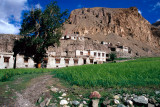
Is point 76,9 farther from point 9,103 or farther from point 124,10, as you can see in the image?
point 9,103

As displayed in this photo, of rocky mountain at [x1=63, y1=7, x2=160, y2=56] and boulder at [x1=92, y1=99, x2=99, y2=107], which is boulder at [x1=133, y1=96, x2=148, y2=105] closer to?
boulder at [x1=92, y1=99, x2=99, y2=107]

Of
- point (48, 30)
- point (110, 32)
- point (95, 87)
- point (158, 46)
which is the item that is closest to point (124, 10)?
point (110, 32)

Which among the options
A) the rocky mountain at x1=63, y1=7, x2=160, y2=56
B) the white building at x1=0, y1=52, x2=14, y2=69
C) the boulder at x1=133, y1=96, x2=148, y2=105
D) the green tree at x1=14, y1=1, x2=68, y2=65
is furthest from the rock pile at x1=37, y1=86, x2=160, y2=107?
the rocky mountain at x1=63, y1=7, x2=160, y2=56

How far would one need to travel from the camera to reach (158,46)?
441 feet

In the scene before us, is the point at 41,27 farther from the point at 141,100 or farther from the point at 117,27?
the point at 117,27

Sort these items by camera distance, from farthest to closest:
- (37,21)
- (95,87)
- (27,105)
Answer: (37,21) < (95,87) < (27,105)

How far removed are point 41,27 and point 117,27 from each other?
10718cm

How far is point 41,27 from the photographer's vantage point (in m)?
27.5

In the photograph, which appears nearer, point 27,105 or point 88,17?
point 27,105

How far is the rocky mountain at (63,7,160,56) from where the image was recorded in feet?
334

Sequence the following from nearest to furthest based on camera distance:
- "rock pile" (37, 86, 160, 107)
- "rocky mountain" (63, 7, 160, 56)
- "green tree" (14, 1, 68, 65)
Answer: "rock pile" (37, 86, 160, 107)
"green tree" (14, 1, 68, 65)
"rocky mountain" (63, 7, 160, 56)

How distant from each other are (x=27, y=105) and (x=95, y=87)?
159 inches

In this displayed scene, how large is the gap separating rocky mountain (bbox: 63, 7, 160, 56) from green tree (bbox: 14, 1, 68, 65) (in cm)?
6881

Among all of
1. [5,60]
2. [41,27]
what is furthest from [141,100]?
[5,60]
